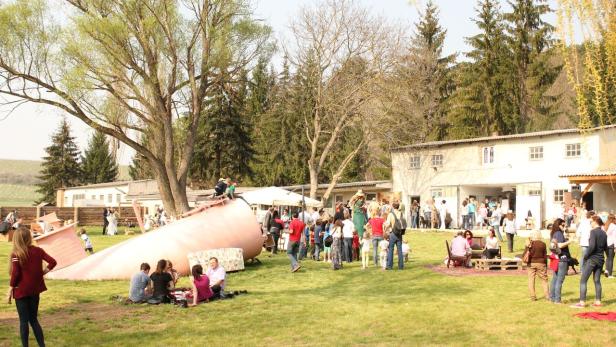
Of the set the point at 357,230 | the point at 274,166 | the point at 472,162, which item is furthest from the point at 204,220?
the point at 274,166

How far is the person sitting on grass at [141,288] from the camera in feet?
50.8

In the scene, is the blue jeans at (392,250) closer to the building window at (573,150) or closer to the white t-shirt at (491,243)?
the white t-shirt at (491,243)

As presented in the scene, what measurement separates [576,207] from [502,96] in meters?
25.4

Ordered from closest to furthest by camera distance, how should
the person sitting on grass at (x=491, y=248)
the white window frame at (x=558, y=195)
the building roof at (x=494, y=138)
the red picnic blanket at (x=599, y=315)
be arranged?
the red picnic blanket at (x=599, y=315) < the person sitting on grass at (x=491, y=248) < the white window frame at (x=558, y=195) < the building roof at (x=494, y=138)

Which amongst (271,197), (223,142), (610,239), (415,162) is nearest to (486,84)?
(415,162)

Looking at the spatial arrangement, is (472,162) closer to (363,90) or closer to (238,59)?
(363,90)

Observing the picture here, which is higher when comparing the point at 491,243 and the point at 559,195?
the point at 559,195

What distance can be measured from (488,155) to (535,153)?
3374 millimetres

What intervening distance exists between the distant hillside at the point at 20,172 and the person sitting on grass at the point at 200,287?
10257 centimetres

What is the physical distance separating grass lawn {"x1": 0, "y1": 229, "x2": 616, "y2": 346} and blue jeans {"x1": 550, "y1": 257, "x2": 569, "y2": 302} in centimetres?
31

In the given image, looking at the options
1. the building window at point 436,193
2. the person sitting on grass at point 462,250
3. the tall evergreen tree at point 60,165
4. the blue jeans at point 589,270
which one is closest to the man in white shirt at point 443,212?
the building window at point 436,193

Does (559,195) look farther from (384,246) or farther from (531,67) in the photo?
(384,246)

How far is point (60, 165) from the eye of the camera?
269 ft

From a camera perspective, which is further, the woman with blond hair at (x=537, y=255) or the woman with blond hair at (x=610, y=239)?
the woman with blond hair at (x=610, y=239)
